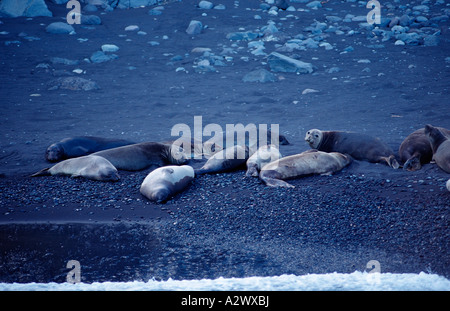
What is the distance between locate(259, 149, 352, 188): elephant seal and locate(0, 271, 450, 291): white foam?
75.9 inches

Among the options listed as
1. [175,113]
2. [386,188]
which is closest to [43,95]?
[175,113]

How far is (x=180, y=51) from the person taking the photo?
1207 cm

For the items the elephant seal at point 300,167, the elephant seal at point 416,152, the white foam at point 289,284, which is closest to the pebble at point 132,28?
the elephant seal at point 300,167

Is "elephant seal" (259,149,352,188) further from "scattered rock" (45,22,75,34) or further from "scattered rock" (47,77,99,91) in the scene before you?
"scattered rock" (45,22,75,34)

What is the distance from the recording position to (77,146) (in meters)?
6.70

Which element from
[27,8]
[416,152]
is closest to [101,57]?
[27,8]

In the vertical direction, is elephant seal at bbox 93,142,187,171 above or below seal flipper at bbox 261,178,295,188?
below

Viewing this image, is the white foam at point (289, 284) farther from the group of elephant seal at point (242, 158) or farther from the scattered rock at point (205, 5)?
the scattered rock at point (205, 5)

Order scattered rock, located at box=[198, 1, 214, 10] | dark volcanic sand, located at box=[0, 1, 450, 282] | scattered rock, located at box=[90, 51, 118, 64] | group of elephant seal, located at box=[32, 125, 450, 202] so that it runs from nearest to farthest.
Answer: dark volcanic sand, located at box=[0, 1, 450, 282] → group of elephant seal, located at box=[32, 125, 450, 202] → scattered rock, located at box=[90, 51, 118, 64] → scattered rock, located at box=[198, 1, 214, 10]

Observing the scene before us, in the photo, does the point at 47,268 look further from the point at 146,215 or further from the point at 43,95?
the point at 43,95

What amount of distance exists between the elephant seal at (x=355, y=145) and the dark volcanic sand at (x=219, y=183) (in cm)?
20

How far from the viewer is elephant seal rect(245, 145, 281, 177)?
19.1ft

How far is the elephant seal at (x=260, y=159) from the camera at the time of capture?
5809 mm

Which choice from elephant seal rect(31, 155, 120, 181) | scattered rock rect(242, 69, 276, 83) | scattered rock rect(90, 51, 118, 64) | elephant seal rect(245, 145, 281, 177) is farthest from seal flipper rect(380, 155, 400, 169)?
scattered rock rect(90, 51, 118, 64)
